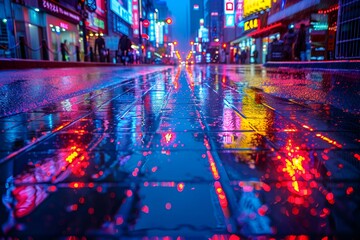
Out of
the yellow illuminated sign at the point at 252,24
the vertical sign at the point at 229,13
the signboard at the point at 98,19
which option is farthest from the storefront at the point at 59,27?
the vertical sign at the point at 229,13

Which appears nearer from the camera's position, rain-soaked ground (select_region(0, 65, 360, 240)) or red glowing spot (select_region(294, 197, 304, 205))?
rain-soaked ground (select_region(0, 65, 360, 240))

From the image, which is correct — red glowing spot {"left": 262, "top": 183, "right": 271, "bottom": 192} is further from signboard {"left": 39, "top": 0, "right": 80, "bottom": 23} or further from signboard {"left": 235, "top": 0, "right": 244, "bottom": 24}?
signboard {"left": 235, "top": 0, "right": 244, "bottom": 24}

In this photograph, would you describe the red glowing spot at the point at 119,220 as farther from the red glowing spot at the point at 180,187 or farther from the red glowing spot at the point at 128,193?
the red glowing spot at the point at 180,187

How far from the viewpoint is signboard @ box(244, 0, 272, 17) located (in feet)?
97.8

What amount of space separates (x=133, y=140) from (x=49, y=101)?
236 cm

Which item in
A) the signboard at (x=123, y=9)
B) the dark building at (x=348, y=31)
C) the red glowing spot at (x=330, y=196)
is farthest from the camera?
the signboard at (x=123, y=9)

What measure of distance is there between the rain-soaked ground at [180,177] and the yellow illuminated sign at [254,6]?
29514 mm

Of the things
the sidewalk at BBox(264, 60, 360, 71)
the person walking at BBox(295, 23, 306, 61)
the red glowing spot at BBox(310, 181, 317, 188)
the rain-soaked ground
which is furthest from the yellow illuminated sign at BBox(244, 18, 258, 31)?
the red glowing spot at BBox(310, 181, 317, 188)

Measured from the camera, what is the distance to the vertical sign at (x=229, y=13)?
5319cm

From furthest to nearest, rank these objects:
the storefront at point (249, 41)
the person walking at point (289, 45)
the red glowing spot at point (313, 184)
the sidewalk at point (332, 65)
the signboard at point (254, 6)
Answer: the storefront at point (249, 41), the signboard at point (254, 6), the person walking at point (289, 45), the sidewalk at point (332, 65), the red glowing spot at point (313, 184)

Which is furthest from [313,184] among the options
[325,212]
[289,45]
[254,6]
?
[254,6]

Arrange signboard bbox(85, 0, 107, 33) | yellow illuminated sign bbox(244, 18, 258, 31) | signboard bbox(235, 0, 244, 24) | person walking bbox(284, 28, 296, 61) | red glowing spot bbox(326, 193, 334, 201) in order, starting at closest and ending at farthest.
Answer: red glowing spot bbox(326, 193, 334, 201)
person walking bbox(284, 28, 296, 61)
signboard bbox(85, 0, 107, 33)
yellow illuminated sign bbox(244, 18, 258, 31)
signboard bbox(235, 0, 244, 24)

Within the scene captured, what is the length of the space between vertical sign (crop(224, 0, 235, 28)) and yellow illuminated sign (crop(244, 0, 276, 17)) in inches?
667

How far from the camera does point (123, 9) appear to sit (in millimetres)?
45750
